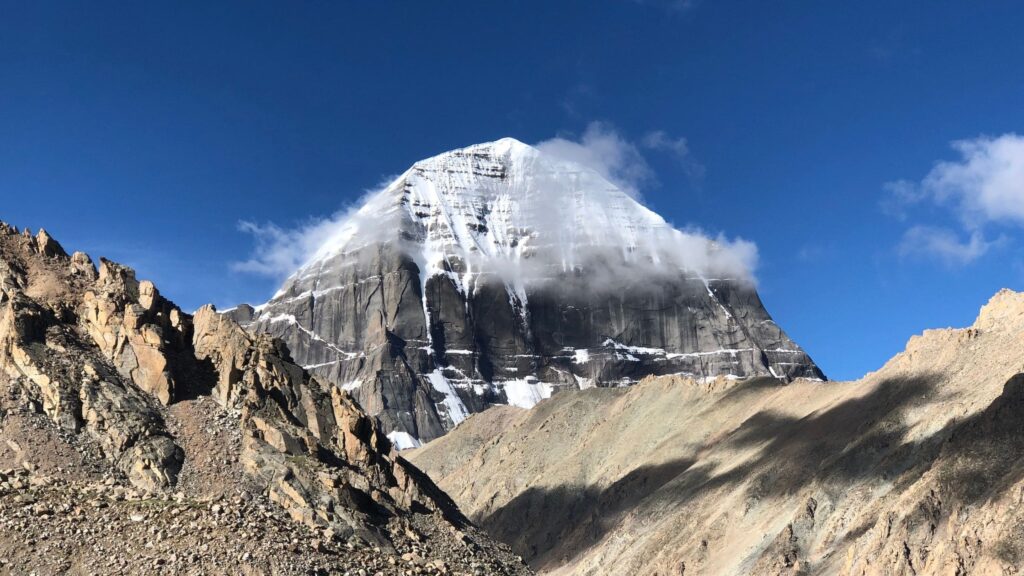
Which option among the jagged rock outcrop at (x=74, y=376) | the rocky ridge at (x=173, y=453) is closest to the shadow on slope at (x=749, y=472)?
the rocky ridge at (x=173, y=453)

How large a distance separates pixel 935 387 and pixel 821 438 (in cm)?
1560

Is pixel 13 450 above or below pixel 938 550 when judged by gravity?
above

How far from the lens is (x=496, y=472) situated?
7594 inches

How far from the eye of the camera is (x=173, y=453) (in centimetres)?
4753

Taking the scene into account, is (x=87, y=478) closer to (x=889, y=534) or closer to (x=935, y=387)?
(x=889, y=534)

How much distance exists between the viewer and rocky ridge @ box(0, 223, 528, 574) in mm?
40594

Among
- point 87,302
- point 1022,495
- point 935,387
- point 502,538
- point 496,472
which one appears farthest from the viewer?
point 496,472

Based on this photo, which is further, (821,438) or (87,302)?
(821,438)

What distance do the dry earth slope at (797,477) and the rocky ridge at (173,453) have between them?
117 ft

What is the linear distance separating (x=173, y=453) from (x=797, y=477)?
257ft

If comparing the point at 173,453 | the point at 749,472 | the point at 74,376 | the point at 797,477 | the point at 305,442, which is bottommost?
the point at 173,453

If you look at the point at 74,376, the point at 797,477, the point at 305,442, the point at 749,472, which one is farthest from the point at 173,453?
the point at 749,472

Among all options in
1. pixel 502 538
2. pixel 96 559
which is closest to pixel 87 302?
pixel 96 559

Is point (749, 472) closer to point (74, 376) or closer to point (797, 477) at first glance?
point (797, 477)
